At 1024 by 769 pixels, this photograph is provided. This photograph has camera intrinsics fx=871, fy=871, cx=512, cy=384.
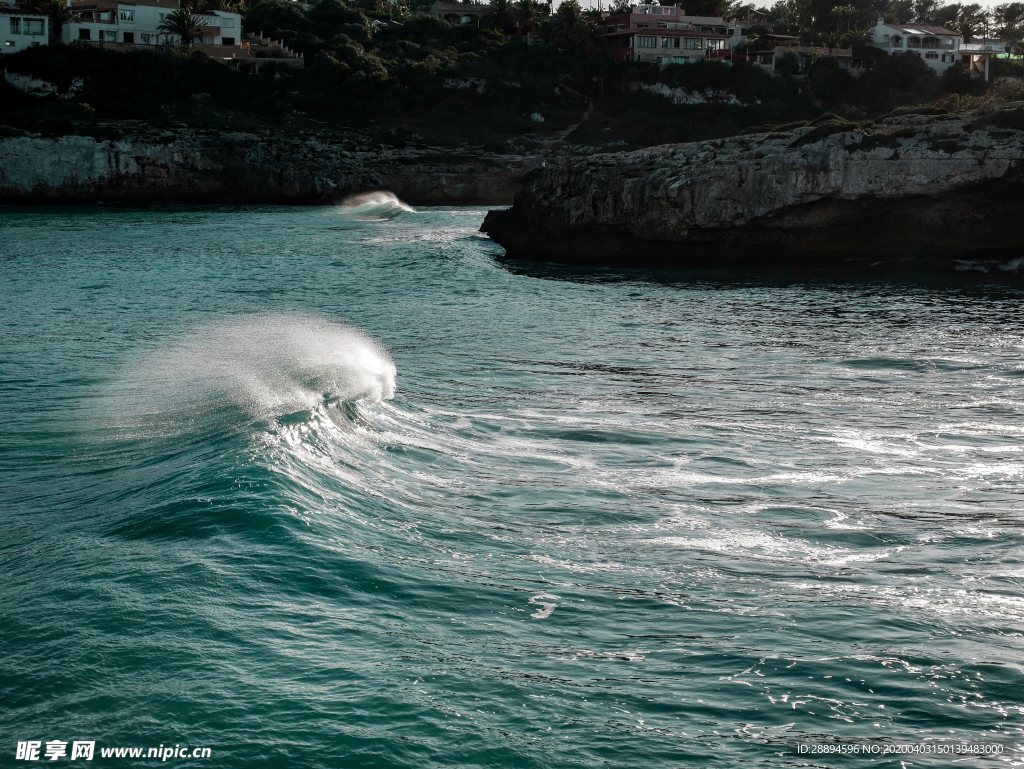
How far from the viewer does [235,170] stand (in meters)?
63.2

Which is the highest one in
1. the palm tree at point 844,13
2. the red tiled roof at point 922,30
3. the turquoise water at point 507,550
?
the palm tree at point 844,13

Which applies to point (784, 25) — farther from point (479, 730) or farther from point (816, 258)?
point (479, 730)

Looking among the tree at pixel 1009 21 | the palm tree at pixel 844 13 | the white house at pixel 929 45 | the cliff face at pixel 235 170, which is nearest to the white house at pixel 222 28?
the cliff face at pixel 235 170

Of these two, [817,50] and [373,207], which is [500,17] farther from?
[373,207]

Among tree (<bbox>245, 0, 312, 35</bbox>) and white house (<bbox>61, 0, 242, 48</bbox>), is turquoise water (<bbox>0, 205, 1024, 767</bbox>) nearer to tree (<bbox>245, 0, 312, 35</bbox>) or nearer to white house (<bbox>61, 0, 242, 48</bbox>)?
white house (<bbox>61, 0, 242, 48</bbox>)

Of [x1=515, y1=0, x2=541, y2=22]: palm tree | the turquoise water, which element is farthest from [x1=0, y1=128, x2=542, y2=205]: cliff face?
the turquoise water

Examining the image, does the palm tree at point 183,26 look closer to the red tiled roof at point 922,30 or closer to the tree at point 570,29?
the tree at point 570,29

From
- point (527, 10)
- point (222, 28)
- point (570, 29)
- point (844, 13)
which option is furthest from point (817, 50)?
point (222, 28)

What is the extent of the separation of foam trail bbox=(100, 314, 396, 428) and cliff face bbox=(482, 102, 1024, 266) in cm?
1576

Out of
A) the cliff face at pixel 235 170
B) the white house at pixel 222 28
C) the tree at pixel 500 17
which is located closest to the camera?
the cliff face at pixel 235 170

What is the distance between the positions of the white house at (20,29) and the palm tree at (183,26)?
33.8 feet

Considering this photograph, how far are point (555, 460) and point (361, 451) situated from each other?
2.18 meters

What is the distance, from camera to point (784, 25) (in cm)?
11388

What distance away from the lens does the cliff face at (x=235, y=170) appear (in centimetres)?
5875
